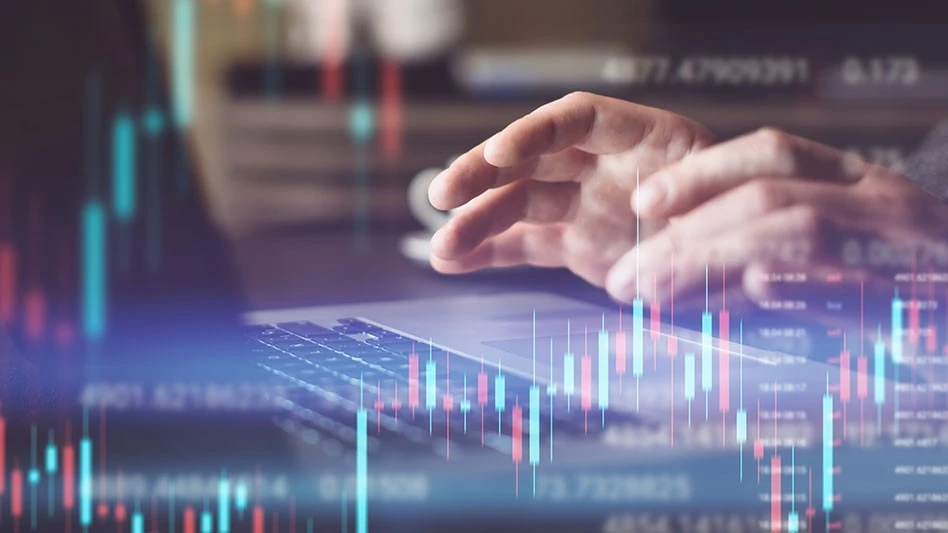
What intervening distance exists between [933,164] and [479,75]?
0.32 m

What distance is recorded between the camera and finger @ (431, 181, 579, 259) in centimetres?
62

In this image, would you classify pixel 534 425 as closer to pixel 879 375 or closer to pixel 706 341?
pixel 706 341

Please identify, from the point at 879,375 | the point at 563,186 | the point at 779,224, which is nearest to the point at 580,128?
the point at 563,186

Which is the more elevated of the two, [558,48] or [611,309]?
[558,48]

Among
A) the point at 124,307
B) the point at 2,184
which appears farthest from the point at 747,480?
the point at 2,184

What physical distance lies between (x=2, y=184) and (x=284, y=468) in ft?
0.92

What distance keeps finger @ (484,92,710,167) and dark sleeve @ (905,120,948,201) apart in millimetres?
142

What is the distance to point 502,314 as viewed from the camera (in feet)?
2.07

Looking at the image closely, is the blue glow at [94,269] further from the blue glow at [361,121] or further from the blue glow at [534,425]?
the blue glow at [534,425]

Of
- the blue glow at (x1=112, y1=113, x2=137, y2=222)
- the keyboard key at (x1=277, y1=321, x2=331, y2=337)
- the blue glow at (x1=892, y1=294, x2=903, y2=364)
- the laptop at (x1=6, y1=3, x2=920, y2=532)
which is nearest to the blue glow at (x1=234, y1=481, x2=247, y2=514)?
the laptop at (x1=6, y1=3, x2=920, y2=532)

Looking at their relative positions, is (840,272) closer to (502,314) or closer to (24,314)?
(502,314)

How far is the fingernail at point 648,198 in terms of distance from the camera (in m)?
0.62

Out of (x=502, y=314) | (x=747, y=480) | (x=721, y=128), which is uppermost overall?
(x=721, y=128)

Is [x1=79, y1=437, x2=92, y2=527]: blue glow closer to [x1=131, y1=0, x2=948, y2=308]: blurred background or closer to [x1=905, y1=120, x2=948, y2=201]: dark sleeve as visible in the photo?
[x1=131, y1=0, x2=948, y2=308]: blurred background
